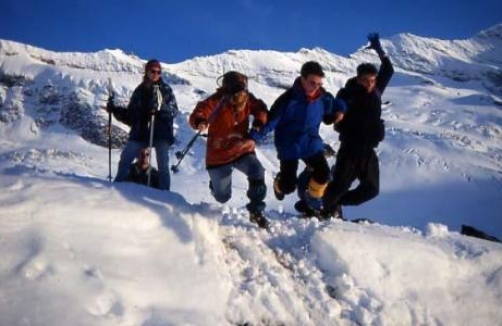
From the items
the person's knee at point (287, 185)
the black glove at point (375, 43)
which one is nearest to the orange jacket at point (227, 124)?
the person's knee at point (287, 185)

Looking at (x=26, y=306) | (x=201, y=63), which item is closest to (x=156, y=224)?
(x=26, y=306)

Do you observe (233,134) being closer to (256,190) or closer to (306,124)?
(256,190)

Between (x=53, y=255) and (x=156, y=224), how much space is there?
1.35 meters

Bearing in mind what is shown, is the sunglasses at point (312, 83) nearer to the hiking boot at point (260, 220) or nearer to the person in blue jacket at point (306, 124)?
the person in blue jacket at point (306, 124)

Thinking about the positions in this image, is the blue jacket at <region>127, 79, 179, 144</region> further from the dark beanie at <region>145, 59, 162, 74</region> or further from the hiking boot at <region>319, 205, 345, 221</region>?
the hiking boot at <region>319, 205, 345, 221</region>

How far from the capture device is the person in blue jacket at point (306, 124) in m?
6.95

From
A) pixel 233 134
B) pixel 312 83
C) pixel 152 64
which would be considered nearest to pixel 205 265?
pixel 233 134

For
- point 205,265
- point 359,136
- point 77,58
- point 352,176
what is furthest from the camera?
point 77,58

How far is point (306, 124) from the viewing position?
706 cm

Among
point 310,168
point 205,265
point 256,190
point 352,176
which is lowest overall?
point 205,265

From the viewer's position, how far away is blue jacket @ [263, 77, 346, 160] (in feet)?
22.9

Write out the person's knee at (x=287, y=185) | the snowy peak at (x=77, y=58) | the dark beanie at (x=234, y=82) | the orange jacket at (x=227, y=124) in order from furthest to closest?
the snowy peak at (x=77, y=58)
the person's knee at (x=287, y=185)
the orange jacket at (x=227, y=124)
the dark beanie at (x=234, y=82)

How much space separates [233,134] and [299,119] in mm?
966

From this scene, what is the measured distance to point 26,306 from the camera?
13.8 ft
